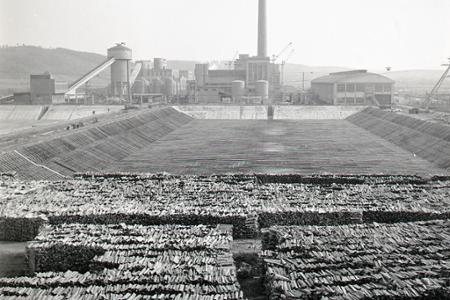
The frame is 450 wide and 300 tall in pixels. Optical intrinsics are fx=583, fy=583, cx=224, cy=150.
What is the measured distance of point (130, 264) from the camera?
1521cm

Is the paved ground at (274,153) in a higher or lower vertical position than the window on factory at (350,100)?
lower

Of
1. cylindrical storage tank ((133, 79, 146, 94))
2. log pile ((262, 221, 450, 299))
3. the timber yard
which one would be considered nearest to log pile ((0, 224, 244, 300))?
the timber yard

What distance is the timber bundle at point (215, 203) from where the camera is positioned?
2044cm

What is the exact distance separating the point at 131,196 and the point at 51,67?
609 ft

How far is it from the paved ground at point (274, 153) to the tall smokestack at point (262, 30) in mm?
39735

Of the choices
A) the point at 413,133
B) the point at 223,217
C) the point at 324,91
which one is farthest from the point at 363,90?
the point at 223,217

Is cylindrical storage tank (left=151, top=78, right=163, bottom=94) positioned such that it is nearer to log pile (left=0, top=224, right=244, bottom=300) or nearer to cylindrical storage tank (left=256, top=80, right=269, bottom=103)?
cylindrical storage tank (left=256, top=80, right=269, bottom=103)

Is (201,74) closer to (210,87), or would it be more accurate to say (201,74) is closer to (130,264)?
(210,87)

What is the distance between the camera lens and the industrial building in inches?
3720

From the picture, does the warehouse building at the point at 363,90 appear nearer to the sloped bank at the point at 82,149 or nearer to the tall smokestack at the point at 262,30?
the tall smokestack at the point at 262,30

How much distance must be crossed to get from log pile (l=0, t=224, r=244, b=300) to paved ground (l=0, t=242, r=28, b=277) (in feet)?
3.56

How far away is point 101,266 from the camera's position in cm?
1552

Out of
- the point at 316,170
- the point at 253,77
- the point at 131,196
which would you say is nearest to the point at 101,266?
the point at 131,196

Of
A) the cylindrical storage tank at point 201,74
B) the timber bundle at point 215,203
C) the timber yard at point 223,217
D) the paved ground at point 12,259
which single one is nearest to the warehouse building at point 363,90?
the cylindrical storage tank at point 201,74
